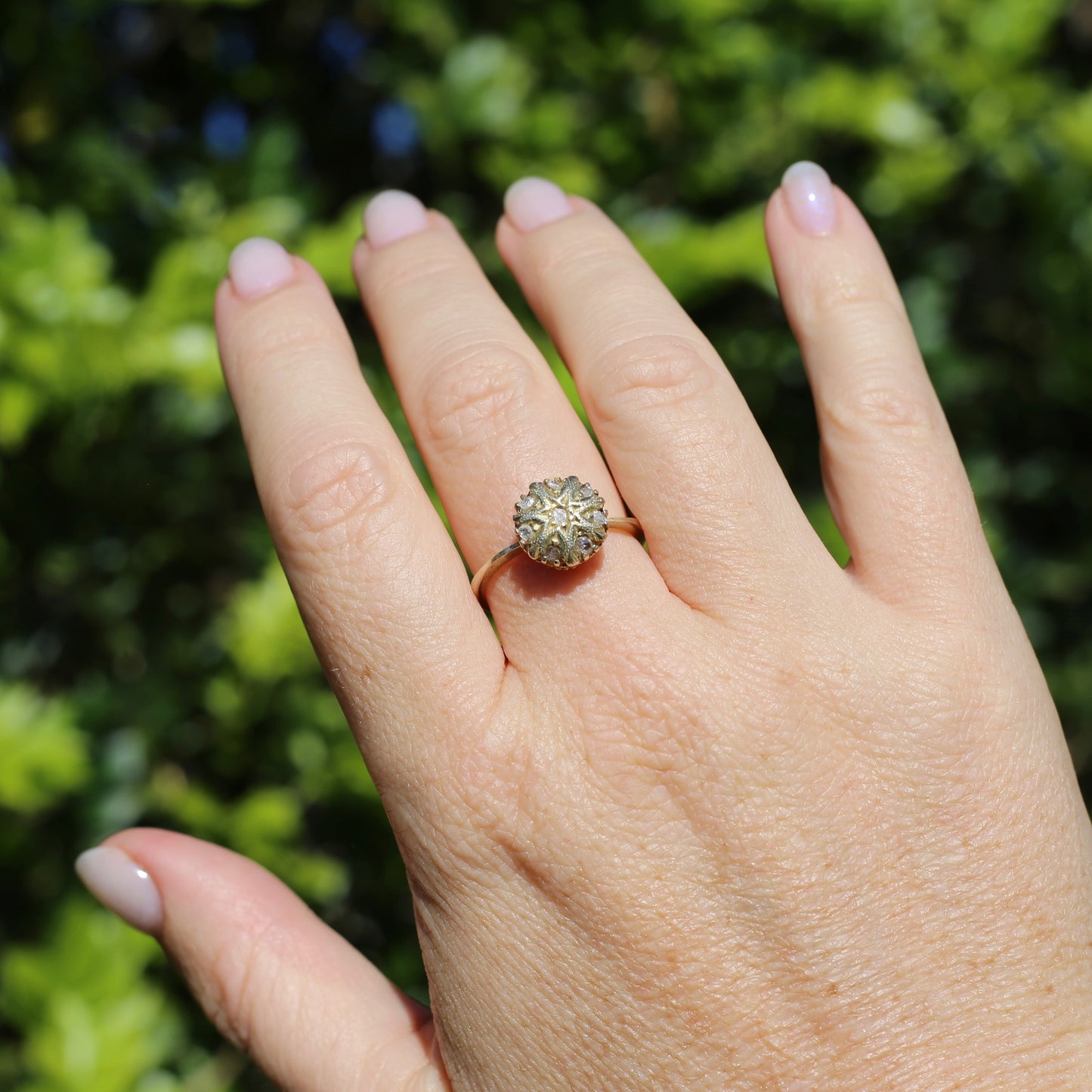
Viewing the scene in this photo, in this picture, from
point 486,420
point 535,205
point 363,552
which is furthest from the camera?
point 535,205

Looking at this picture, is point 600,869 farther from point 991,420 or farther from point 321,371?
point 991,420

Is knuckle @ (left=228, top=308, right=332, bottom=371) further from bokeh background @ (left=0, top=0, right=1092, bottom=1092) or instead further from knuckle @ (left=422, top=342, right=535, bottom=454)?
bokeh background @ (left=0, top=0, right=1092, bottom=1092)

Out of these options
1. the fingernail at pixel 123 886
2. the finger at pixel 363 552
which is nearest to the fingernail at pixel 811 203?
the finger at pixel 363 552

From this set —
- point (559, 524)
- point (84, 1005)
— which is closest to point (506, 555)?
point (559, 524)

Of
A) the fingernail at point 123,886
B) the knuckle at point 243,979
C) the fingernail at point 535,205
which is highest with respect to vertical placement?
the fingernail at point 535,205

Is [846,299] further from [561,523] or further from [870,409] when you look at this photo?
[561,523]

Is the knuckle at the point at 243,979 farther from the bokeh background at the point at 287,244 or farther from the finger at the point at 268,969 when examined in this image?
the bokeh background at the point at 287,244
